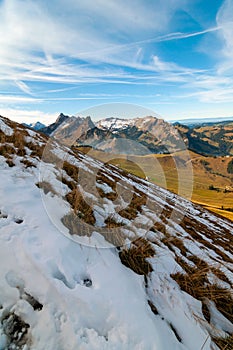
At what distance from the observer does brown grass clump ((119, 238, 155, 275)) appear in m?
4.59

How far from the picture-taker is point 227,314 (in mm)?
4547

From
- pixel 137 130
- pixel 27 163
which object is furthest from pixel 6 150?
pixel 137 130

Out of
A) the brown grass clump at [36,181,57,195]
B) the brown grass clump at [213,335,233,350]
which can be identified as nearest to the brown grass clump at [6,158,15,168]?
the brown grass clump at [36,181,57,195]

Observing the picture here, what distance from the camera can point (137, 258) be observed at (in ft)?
16.2

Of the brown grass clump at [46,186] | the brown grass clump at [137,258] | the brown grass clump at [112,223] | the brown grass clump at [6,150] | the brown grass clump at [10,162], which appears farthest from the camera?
the brown grass clump at [6,150]

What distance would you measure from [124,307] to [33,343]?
4.73 ft

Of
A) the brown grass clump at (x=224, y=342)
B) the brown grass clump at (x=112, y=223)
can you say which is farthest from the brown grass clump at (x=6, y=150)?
the brown grass clump at (x=224, y=342)

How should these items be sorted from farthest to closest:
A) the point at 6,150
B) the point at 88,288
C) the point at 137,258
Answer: the point at 6,150 → the point at 137,258 → the point at 88,288

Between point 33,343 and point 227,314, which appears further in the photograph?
point 227,314

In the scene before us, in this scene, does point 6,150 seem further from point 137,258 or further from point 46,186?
point 137,258

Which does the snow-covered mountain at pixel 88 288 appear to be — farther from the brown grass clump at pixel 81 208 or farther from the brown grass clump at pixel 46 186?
the brown grass clump at pixel 46 186

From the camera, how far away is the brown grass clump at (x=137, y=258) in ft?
15.0

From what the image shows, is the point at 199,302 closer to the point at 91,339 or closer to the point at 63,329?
the point at 91,339

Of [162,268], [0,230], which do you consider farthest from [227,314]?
[0,230]
